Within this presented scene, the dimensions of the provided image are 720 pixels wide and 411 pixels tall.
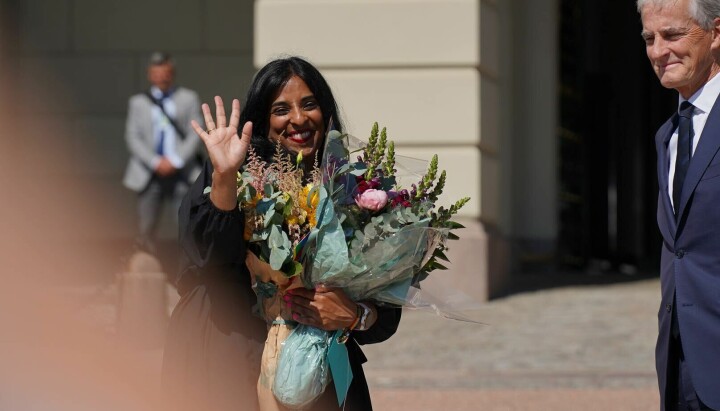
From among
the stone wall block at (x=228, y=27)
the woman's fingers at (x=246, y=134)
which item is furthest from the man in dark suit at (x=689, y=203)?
the stone wall block at (x=228, y=27)

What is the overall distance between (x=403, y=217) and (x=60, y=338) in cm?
600

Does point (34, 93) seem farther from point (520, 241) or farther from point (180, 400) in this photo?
point (180, 400)

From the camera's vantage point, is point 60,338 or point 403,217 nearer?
point 403,217

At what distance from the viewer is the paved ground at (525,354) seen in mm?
8062

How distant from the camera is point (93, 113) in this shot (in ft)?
40.4

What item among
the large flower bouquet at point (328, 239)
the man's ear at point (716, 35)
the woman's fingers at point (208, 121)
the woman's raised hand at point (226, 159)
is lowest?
the large flower bouquet at point (328, 239)

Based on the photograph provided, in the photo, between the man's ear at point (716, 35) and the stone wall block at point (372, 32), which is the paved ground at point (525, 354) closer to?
the stone wall block at point (372, 32)

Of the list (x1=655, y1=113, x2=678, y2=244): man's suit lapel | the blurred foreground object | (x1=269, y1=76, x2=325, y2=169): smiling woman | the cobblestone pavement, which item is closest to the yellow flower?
(x1=269, y1=76, x2=325, y2=169): smiling woman

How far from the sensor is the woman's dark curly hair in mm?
4348

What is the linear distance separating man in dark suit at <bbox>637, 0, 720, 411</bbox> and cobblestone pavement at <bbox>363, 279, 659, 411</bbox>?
12.3 ft

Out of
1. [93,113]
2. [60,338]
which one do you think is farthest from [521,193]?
[60,338]

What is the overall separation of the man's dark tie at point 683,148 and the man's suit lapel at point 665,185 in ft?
0.12

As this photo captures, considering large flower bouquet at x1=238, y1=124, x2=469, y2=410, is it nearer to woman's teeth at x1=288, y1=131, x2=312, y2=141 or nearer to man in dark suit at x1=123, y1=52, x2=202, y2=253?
woman's teeth at x1=288, y1=131, x2=312, y2=141

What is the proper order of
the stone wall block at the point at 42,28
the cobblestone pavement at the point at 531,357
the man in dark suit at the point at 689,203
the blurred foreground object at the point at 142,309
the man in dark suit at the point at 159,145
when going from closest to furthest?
the man in dark suit at the point at 689,203, the cobblestone pavement at the point at 531,357, the blurred foreground object at the point at 142,309, the man in dark suit at the point at 159,145, the stone wall block at the point at 42,28
